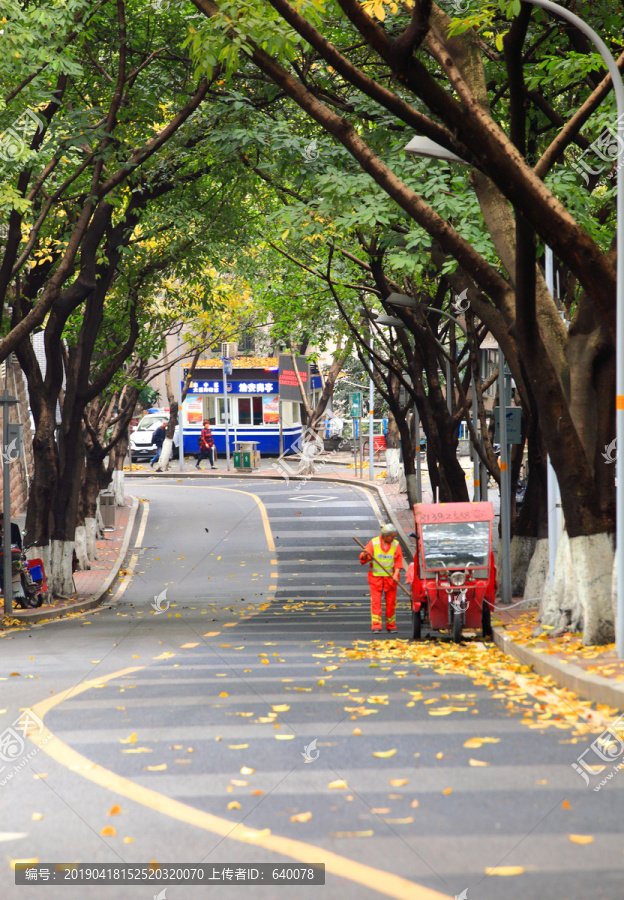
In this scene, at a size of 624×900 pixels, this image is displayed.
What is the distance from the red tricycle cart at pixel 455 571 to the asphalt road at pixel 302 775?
816 millimetres

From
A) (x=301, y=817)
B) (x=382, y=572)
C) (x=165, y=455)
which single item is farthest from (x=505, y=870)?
(x=165, y=455)

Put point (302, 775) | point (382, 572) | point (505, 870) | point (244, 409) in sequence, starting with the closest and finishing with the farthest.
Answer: point (505, 870), point (302, 775), point (382, 572), point (244, 409)

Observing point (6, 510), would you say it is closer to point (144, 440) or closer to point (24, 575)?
point (24, 575)

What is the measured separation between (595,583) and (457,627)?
2.78m

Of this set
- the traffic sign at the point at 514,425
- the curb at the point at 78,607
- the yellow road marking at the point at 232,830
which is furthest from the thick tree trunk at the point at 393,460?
the yellow road marking at the point at 232,830

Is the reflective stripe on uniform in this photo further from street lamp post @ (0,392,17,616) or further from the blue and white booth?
the blue and white booth

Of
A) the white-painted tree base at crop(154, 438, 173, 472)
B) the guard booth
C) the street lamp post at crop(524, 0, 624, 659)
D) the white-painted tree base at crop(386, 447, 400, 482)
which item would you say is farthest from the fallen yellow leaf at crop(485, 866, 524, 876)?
the white-painted tree base at crop(154, 438, 173, 472)

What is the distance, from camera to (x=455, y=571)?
497 inches

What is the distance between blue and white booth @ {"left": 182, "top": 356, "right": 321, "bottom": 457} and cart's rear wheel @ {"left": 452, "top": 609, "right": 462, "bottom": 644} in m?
36.5

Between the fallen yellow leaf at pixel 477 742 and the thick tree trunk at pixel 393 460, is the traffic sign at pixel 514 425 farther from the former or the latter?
the thick tree trunk at pixel 393 460

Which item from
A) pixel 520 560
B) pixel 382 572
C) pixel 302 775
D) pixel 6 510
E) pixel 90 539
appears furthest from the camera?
pixel 90 539

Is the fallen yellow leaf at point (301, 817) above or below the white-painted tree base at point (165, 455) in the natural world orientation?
below

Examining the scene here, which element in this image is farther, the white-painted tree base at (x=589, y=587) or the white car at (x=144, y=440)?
the white car at (x=144, y=440)

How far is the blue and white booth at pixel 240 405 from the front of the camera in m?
49.0
